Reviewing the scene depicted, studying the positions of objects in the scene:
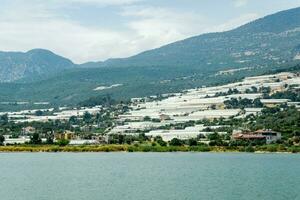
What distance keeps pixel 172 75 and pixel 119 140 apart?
12032cm

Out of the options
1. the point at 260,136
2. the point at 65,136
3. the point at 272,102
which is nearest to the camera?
the point at 260,136

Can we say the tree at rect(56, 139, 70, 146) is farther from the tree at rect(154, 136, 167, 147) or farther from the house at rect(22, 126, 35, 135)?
the house at rect(22, 126, 35, 135)

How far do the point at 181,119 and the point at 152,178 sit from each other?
62.7m

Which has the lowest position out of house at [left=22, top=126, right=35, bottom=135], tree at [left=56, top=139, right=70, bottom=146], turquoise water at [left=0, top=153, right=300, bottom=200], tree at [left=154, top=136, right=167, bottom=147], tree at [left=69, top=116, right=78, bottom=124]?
tree at [left=154, top=136, right=167, bottom=147]

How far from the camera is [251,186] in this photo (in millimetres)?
37000

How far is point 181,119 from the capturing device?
10381cm

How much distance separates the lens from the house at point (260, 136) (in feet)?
228

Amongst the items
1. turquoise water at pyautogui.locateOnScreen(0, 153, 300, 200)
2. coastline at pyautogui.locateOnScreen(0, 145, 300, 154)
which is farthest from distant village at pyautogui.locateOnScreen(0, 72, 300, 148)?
turquoise water at pyautogui.locateOnScreen(0, 153, 300, 200)

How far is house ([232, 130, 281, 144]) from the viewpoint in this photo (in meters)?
69.4

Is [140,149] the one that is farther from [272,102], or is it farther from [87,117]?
[87,117]

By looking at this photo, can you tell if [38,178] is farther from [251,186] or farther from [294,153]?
[294,153]

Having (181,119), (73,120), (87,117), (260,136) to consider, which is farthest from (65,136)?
(87,117)

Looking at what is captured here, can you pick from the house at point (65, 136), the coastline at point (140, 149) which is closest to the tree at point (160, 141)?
the coastline at point (140, 149)

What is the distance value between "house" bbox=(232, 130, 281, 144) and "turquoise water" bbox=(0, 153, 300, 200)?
12.5m
